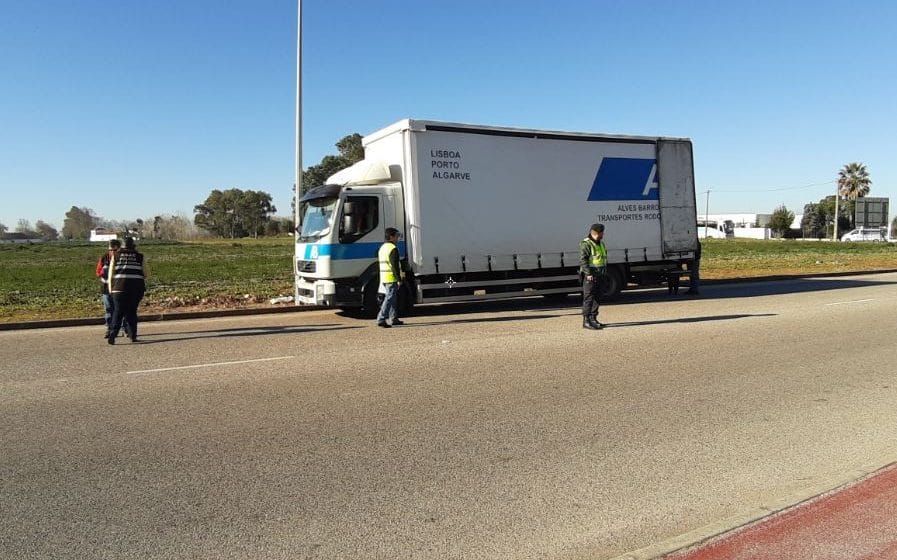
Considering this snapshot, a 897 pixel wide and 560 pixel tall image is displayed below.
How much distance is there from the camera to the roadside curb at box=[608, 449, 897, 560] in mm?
3451

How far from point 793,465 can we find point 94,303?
15254mm

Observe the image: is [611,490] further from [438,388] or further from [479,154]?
[479,154]

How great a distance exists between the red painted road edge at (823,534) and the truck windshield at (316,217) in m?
10.6

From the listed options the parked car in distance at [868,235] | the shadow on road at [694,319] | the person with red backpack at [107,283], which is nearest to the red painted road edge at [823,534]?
the shadow on road at [694,319]

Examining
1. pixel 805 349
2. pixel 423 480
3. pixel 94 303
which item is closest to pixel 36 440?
pixel 423 480

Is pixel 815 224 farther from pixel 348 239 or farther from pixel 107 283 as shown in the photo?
pixel 107 283

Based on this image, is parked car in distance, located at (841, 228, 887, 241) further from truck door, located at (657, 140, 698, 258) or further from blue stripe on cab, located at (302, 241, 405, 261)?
blue stripe on cab, located at (302, 241, 405, 261)

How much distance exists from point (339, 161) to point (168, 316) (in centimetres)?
4967

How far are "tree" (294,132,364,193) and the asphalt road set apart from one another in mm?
39675

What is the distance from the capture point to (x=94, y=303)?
52.0ft

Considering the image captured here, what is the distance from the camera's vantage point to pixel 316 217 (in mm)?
13961

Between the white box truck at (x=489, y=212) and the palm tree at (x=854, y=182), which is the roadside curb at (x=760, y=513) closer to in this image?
the white box truck at (x=489, y=212)

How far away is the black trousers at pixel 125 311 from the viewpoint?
10.2 m

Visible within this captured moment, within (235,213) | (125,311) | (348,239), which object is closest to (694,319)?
(348,239)
